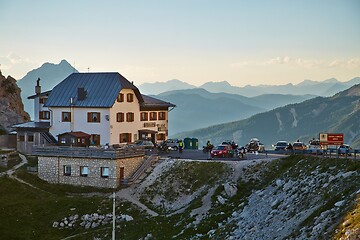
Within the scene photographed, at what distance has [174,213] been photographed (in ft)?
190

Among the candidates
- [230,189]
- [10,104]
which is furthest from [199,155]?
[10,104]

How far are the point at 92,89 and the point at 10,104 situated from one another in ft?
114

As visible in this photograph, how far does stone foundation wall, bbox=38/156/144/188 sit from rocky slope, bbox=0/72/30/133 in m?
34.1

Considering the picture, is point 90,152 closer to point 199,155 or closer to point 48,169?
point 48,169

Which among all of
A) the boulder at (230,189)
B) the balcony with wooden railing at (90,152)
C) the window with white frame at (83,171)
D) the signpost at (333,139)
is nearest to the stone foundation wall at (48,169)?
the balcony with wooden railing at (90,152)

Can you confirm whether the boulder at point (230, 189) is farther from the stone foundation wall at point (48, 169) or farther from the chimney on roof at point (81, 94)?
the chimney on roof at point (81, 94)

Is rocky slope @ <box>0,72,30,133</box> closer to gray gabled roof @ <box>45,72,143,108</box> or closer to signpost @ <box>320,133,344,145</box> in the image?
gray gabled roof @ <box>45,72,143,108</box>

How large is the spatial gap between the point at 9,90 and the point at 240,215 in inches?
2955

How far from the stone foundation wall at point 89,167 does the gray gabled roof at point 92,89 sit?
10.4 metres

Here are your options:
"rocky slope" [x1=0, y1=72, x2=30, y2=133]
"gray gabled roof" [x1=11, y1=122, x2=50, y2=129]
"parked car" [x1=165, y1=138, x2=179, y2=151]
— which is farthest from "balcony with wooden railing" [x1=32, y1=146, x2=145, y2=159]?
"rocky slope" [x1=0, y1=72, x2=30, y2=133]

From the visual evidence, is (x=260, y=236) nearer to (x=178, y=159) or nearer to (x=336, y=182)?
(x=336, y=182)

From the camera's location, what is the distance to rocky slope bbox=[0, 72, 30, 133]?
105 meters

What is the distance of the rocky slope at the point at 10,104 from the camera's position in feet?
346

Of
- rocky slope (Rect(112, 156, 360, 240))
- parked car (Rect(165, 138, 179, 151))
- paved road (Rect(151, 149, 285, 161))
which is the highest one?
parked car (Rect(165, 138, 179, 151))
